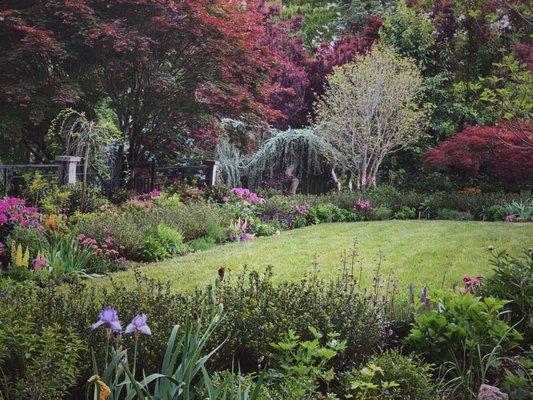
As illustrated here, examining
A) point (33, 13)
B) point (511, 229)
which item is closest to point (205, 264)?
point (511, 229)

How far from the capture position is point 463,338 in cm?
289

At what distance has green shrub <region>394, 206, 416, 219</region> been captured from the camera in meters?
12.3

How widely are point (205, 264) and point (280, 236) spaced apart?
3012 mm

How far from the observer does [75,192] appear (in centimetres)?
877

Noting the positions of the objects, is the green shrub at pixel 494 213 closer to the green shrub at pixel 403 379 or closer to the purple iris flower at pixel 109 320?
the green shrub at pixel 403 379

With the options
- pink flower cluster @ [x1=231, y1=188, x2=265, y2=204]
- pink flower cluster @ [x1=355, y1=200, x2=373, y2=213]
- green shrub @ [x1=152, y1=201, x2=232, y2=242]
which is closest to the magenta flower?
green shrub @ [x1=152, y1=201, x2=232, y2=242]

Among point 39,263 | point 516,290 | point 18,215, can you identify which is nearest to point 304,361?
point 516,290

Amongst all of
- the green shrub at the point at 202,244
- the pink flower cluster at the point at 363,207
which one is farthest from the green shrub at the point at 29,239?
the pink flower cluster at the point at 363,207

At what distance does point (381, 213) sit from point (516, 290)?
863 centimetres

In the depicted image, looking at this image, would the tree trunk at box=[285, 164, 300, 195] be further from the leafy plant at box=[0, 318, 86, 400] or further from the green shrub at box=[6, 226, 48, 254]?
the leafy plant at box=[0, 318, 86, 400]

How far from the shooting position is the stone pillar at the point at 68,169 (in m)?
9.61

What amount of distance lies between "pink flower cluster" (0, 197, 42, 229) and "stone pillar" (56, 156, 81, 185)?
9.29ft

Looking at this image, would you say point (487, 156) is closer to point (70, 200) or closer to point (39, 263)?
point (70, 200)

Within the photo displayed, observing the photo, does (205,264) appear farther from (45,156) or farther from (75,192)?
(45,156)
